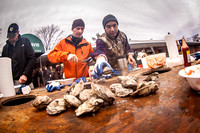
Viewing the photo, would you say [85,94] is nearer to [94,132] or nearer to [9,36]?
[94,132]

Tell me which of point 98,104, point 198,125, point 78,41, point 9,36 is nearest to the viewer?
point 198,125

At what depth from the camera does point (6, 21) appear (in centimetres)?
212

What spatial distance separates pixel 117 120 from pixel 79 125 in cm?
16

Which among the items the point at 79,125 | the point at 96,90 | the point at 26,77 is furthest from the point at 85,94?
the point at 26,77

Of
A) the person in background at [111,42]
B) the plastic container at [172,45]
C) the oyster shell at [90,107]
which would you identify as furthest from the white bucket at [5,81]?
the plastic container at [172,45]

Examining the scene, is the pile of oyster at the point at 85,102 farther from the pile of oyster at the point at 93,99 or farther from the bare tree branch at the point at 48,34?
the bare tree branch at the point at 48,34

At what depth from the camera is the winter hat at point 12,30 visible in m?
2.08

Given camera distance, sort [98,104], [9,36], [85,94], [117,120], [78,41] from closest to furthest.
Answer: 1. [117,120]
2. [98,104]
3. [85,94]
4. [9,36]
5. [78,41]

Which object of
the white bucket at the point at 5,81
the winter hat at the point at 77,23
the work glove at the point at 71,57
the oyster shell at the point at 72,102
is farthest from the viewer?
the winter hat at the point at 77,23

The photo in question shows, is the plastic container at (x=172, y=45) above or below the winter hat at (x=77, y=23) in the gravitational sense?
below

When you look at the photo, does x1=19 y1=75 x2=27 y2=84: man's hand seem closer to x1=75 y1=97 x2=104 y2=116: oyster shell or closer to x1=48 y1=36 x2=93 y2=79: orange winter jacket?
x1=48 y1=36 x2=93 y2=79: orange winter jacket

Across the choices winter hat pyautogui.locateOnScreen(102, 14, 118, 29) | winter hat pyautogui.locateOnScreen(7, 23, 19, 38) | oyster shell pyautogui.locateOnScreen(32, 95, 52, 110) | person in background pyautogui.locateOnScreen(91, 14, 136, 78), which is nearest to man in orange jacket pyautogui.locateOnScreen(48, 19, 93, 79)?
person in background pyautogui.locateOnScreen(91, 14, 136, 78)

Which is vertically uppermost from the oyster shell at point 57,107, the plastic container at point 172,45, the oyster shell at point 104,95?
the plastic container at point 172,45

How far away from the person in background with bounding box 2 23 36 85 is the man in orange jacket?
46cm
